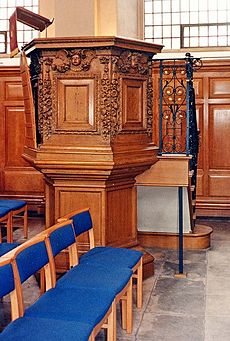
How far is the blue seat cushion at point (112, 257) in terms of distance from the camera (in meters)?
3.50

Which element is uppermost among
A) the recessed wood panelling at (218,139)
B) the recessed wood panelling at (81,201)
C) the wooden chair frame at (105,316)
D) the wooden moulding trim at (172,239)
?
the recessed wood panelling at (218,139)

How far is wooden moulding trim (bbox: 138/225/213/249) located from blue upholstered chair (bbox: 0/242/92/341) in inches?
134

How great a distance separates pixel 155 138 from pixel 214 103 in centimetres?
97

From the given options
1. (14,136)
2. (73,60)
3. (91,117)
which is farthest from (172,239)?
(14,136)

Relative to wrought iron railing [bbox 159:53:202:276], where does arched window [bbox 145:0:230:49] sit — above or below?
above

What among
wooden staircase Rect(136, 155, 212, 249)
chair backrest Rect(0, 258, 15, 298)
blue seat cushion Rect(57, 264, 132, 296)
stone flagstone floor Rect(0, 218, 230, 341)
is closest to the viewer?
chair backrest Rect(0, 258, 15, 298)

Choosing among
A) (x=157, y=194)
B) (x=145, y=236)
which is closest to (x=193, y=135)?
(x=157, y=194)

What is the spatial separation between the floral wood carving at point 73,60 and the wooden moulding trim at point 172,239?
7.88 ft

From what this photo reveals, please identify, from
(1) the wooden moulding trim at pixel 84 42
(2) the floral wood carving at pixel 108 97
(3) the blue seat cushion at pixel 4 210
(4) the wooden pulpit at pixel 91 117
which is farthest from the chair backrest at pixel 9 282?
(3) the blue seat cushion at pixel 4 210

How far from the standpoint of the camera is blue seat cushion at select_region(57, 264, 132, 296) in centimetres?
303

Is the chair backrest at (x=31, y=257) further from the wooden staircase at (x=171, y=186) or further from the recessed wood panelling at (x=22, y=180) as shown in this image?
the recessed wood panelling at (x=22, y=180)

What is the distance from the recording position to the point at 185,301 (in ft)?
13.4

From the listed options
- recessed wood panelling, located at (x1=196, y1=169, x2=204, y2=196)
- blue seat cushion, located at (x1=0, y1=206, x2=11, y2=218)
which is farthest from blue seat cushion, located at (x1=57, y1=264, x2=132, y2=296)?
recessed wood panelling, located at (x1=196, y1=169, x2=204, y2=196)

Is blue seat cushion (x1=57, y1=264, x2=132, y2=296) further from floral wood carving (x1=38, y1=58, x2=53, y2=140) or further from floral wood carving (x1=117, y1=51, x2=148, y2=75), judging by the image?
floral wood carving (x1=117, y1=51, x2=148, y2=75)
